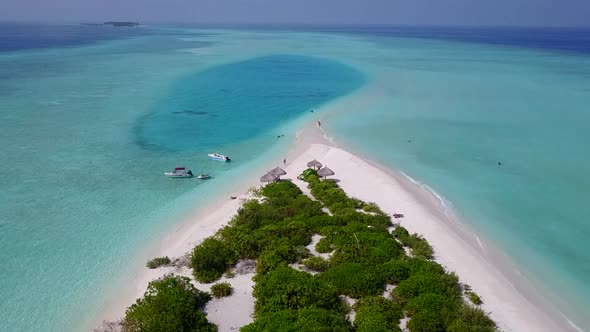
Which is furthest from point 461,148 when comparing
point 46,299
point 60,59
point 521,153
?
point 60,59

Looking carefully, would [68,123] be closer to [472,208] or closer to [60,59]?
[472,208]

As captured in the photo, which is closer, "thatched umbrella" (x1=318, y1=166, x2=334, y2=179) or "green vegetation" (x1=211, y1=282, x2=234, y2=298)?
"green vegetation" (x1=211, y1=282, x2=234, y2=298)

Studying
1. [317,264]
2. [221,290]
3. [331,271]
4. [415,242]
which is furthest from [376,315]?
[415,242]

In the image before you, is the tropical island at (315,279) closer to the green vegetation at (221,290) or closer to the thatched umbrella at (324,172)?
the green vegetation at (221,290)

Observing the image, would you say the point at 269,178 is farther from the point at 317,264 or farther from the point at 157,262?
the point at 317,264

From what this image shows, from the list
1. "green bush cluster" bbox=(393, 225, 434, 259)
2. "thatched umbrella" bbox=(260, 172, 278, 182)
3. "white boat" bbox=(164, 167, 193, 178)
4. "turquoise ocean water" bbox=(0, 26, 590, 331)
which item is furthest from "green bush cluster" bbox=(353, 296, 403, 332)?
"white boat" bbox=(164, 167, 193, 178)

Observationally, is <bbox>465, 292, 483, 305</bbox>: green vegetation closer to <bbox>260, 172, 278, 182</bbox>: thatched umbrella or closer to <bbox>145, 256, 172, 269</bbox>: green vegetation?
<bbox>145, 256, 172, 269</bbox>: green vegetation
